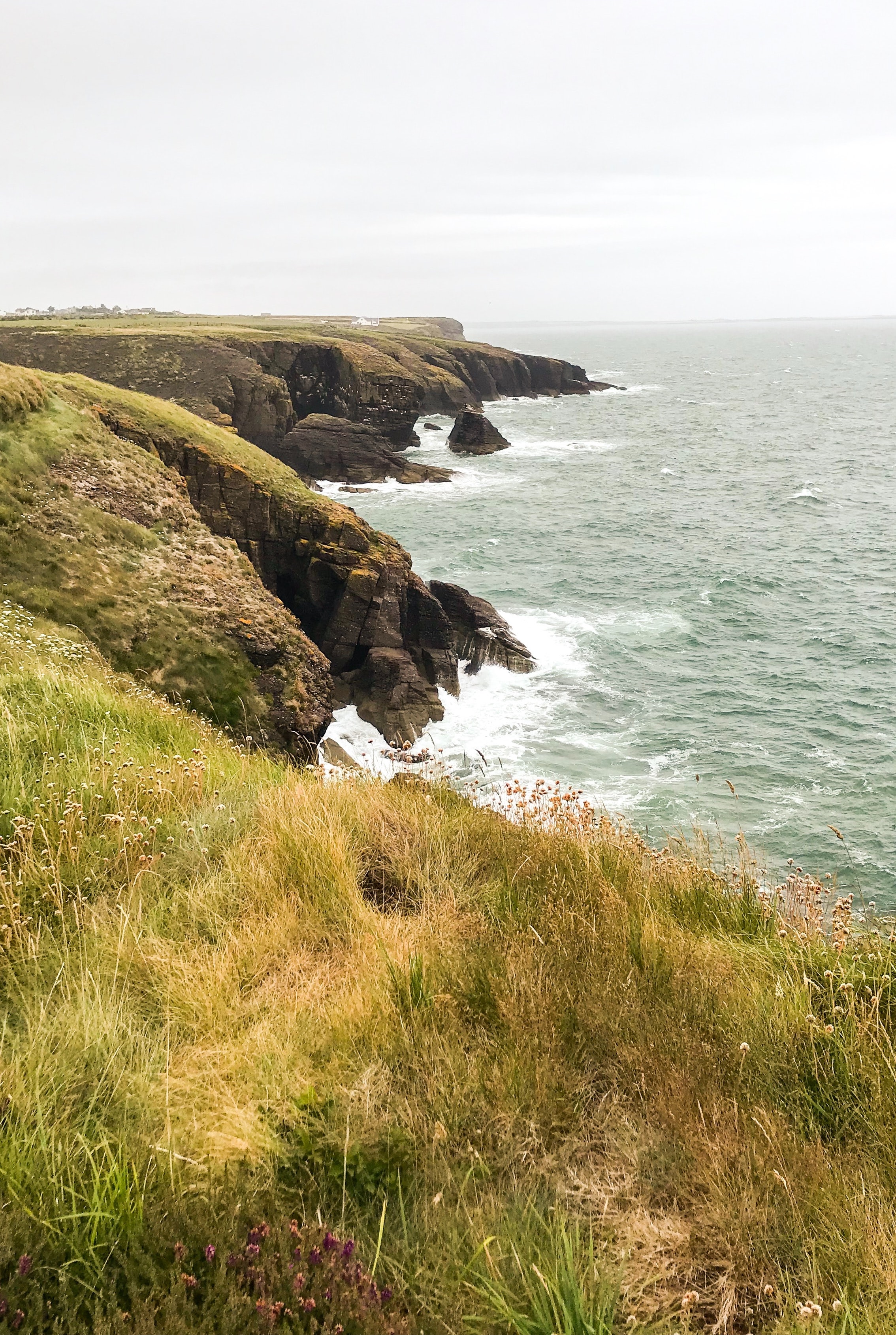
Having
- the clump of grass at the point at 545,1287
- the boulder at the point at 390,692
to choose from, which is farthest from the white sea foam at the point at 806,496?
the clump of grass at the point at 545,1287

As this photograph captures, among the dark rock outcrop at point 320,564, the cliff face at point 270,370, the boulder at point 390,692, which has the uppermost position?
the cliff face at point 270,370

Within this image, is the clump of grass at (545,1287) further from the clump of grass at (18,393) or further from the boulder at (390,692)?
the clump of grass at (18,393)

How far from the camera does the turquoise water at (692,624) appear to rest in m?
19.4

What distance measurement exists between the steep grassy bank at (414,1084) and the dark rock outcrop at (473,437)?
65.1 metres

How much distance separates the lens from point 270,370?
63.7 meters

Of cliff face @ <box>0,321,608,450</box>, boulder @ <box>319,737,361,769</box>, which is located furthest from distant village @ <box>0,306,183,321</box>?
boulder @ <box>319,737,361,769</box>

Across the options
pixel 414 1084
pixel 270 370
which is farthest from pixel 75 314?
pixel 414 1084

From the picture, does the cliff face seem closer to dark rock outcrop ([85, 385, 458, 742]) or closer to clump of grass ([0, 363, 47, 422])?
dark rock outcrop ([85, 385, 458, 742])

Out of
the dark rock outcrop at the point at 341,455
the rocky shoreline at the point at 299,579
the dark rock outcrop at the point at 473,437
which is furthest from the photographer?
the dark rock outcrop at the point at 473,437

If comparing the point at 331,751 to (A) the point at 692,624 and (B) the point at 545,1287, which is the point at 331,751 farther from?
(A) the point at 692,624

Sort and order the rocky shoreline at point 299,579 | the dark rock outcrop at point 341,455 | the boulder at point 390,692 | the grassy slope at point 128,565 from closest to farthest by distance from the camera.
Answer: the grassy slope at point 128,565 < the rocky shoreline at point 299,579 < the boulder at point 390,692 < the dark rock outcrop at point 341,455

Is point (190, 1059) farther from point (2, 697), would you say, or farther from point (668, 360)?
point (668, 360)

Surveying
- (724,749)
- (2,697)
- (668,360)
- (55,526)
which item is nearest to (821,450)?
(724,749)

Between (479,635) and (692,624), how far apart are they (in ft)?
32.0
